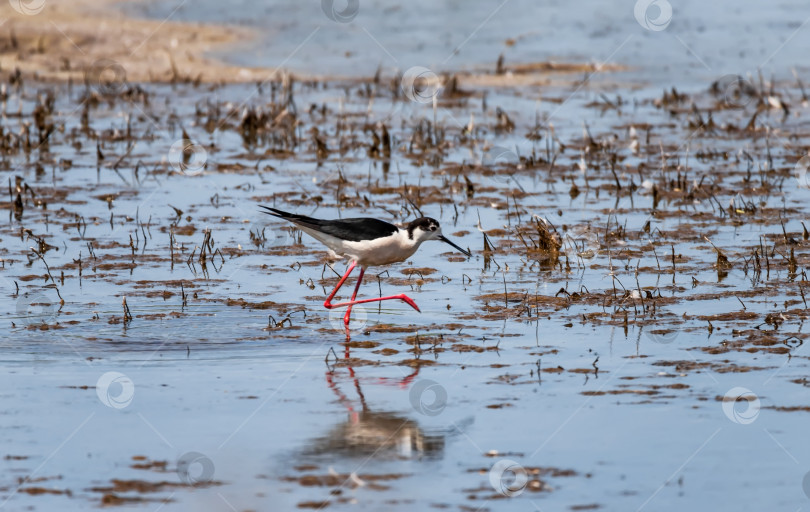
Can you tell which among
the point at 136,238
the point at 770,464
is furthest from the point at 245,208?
the point at 770,464

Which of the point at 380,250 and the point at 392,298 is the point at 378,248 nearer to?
the point at 380,250

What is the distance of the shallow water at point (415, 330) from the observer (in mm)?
6785

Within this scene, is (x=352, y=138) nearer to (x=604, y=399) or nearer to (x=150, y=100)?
(x=150, y=100)

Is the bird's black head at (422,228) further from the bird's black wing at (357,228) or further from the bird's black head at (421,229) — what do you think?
the bird's black wing at (357,228)

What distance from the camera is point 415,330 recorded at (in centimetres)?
980

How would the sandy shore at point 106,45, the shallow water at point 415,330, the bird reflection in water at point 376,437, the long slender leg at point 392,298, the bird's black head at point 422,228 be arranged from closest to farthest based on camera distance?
the shallow water at point 415,330 < the bird reflection in water at point 376,437 < the long slender leg at point 392,298 < the bird's black head at point 422,228 < the sandy shore at point 106,45

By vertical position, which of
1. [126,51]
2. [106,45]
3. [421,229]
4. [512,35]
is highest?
[512,35]

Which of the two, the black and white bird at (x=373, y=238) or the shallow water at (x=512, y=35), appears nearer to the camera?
the black and white bird at (x=373, y=238)

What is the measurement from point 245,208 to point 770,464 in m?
8.55

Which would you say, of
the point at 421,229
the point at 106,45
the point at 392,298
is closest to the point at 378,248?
the point at 421,229

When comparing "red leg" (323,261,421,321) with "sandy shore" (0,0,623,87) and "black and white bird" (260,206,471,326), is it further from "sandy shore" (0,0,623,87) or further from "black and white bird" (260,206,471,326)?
"sandy shore" (0,0,623,87)

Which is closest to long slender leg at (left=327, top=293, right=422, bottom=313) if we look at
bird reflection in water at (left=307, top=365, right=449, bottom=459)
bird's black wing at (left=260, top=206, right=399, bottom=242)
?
bird's black wing at (left=260, top=206, right=399, bottom=242)

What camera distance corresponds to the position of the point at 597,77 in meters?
23.5

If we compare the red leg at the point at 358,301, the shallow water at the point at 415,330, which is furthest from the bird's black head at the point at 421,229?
the shallow water at the point at 415,330
